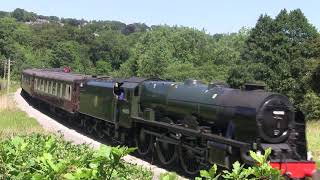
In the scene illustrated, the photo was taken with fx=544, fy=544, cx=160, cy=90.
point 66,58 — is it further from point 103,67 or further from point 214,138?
point 214,138

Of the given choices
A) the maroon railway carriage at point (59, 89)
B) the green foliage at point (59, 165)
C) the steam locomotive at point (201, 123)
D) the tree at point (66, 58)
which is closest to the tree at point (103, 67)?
the tree at point (66, 58)

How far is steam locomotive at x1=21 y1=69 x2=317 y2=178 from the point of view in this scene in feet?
40.2

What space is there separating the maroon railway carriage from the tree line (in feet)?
31.5

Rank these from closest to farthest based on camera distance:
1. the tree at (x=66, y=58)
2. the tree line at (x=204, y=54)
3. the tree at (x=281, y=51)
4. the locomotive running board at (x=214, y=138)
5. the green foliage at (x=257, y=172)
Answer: the green foliage at (x=257, y=172)
the locomotive running board at (x=214, y=138)
the tree line at (x=204, y=54)
the tree at (x=281, y=51)
the tree at (x=66, y=58)

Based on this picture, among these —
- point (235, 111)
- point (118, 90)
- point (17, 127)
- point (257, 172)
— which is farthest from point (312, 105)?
point (257, 172)

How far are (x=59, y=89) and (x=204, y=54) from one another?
79.2m

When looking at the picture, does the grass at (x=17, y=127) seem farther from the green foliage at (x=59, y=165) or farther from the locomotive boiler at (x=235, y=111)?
the green foliage at (x=59, y=165)

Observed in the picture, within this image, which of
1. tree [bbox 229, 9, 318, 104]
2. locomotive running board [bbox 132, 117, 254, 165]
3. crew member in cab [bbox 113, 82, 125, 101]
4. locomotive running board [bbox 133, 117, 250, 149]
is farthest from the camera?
tree [bbox 229, 9, 318, 104]

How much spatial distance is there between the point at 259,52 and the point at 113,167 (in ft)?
222

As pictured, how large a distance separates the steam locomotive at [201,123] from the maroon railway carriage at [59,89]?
5106 mm

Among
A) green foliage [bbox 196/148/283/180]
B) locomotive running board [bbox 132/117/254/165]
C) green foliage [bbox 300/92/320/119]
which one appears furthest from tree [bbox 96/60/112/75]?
green foliage [bbox 196/148/283/180]

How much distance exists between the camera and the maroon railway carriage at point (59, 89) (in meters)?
28.2

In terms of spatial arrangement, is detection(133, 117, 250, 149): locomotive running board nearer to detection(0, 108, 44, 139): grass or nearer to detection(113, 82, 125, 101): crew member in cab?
detection(113, 82, 125, 101): crew member in cab

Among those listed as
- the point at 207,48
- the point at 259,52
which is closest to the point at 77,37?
the point at 207,48
